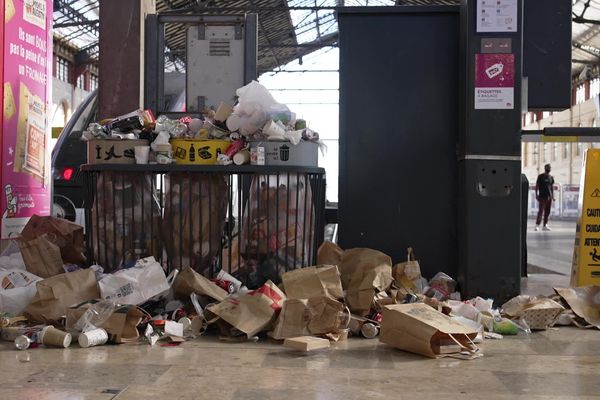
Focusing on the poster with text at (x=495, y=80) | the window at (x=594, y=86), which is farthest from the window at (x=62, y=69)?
the poster with text at (x=495, y=80)

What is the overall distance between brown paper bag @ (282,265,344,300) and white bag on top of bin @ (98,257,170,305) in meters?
0.59

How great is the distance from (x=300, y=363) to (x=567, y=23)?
9.80 ft

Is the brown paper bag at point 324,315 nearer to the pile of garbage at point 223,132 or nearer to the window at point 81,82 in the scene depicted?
the pile of garbage at point 223,132

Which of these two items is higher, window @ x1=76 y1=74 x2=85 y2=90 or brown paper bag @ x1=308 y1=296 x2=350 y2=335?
window @ x1=76 y1=74 x2=85 y2=90

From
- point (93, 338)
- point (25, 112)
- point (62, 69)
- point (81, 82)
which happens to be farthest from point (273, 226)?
point (81, 82)

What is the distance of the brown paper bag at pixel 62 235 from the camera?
3.96 meters

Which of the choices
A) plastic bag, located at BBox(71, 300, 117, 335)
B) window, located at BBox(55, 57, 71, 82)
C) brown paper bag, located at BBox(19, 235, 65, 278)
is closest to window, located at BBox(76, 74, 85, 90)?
window, located at BBox(55, 57, 71, 82)

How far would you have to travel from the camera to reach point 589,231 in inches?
184

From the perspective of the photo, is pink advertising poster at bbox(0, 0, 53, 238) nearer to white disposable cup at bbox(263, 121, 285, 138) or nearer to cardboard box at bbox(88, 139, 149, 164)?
cardboard box at bbox(88, 139, 149, 164)

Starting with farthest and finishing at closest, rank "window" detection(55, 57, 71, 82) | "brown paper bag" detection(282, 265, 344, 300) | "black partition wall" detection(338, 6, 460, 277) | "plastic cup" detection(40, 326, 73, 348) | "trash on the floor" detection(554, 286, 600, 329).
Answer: "window" detection(55, 57, 71, 82), "black partition wall" detection(338, 6, 460, 277), "trash on the floor" detection(554, 286, 600, 329), "brown paper bag" detection(282, 265, 344, 300), "plastic cup" detection(40, 326, 73, 348)

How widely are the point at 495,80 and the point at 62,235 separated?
103 inches

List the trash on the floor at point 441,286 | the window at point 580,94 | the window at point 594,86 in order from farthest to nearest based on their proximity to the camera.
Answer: the window at point 580,94
the window at point 594,86
the trash on the floor at point 441,286

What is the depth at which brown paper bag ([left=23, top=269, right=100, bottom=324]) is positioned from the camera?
3201mm

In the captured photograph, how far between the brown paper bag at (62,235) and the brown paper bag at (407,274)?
70.3 inches
